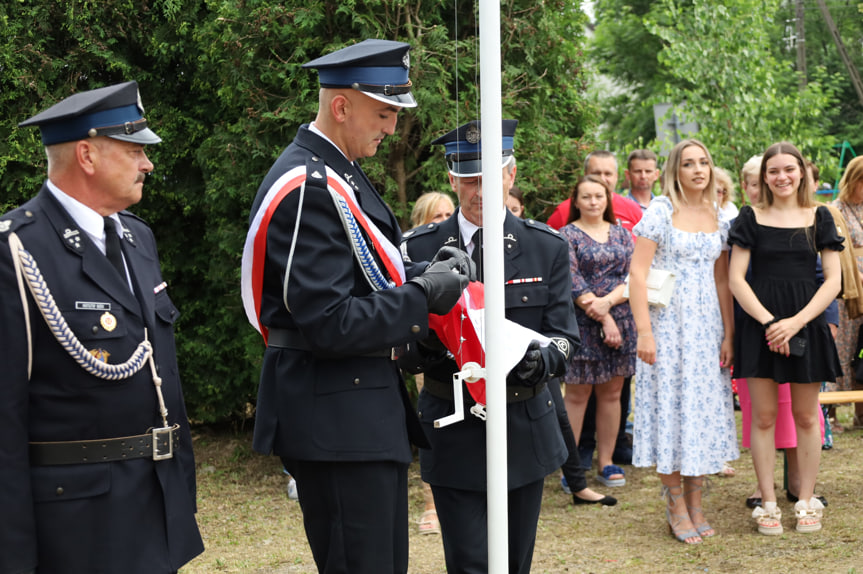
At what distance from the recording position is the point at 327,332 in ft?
7.94

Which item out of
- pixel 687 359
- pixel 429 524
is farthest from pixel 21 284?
pixel 687 359

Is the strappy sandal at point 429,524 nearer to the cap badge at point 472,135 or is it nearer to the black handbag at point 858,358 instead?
the cap badge at point 472,135

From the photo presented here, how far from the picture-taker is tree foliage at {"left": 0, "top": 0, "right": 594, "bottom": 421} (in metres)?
5.89

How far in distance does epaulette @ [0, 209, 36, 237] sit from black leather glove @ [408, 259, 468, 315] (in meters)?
0.96

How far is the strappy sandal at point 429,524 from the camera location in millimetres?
5352

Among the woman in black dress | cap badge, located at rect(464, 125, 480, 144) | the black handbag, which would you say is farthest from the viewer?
the black handbag

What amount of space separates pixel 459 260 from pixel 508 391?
2.23ft

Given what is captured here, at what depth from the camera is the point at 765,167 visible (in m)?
5.14

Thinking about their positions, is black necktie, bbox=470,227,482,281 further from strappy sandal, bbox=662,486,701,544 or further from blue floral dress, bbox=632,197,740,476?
strappy sandal, bbox=662,486,701,544

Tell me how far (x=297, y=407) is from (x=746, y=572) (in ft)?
9.62

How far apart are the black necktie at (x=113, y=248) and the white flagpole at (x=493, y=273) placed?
944mm

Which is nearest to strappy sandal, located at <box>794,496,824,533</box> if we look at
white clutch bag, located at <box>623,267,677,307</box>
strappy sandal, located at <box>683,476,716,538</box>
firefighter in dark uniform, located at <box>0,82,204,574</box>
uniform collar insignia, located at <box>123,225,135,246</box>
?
strappy sandal, located at <box>683,476,716,538</box>

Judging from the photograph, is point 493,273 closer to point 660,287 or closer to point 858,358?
point 660,287

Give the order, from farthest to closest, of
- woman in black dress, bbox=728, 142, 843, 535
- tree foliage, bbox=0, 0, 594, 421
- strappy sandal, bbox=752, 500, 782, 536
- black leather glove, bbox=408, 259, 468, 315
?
tree foliage, bbox=0, 0, 594, 421 → strappy sandal, bbox=752, 500, 782, 536 → woman in black dress, bbox=728, 142, 843, 535 → black leather glove, bbox=408, 259, 468, 315
